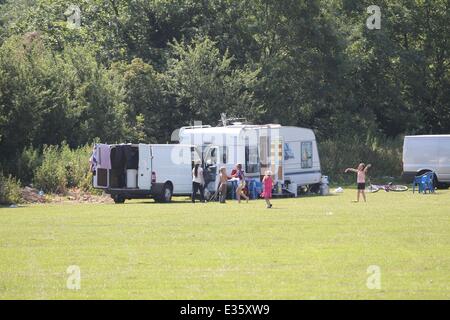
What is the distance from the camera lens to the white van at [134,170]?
1596 inches

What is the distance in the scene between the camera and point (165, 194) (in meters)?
41.4

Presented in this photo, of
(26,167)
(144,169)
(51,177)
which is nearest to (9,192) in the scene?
(51,177)

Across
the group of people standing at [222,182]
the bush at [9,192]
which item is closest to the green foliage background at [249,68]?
the bush at [9,192]

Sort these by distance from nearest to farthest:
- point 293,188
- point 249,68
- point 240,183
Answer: point 240,183, point 293,188, point 249,68

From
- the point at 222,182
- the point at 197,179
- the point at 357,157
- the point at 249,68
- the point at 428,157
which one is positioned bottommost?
the point at 222,182

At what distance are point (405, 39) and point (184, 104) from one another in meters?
19.6

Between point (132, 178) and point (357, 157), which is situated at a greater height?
point (357, 157)

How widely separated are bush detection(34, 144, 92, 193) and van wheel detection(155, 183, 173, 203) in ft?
12.4

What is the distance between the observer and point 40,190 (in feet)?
137

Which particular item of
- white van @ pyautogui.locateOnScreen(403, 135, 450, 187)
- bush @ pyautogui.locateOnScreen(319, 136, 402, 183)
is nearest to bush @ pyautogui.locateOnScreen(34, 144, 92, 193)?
white van @ pyautogui.locateOnScreen(403, 135, 450, 187)

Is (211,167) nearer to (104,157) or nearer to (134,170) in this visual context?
(134,170)

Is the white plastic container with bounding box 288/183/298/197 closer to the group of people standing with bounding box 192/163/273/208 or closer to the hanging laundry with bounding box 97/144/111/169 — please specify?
the group of people standing with bounding box 192/163/273/208

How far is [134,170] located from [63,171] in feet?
12.3
